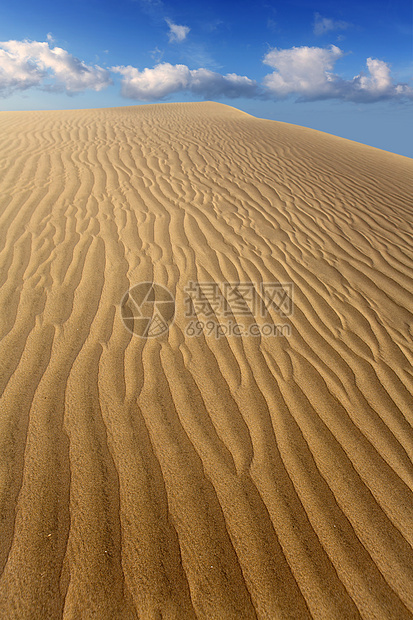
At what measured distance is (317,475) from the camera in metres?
1.87

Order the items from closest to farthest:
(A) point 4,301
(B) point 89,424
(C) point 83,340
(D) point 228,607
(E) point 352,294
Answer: (D) point 228,607, (B) point 89,424, (C) point 83,340, (A) point 4,301, (E) point 352,294

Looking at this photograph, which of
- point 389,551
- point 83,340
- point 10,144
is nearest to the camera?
point 389,551

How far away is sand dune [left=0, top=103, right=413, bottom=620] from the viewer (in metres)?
1.43

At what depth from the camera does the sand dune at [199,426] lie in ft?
4.68

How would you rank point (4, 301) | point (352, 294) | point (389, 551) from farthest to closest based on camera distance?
point (352, 294) → point (4, 301) → point (389, 551)

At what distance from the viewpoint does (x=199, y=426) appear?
2.07 meters

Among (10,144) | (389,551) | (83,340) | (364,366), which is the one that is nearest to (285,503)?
(389,551)

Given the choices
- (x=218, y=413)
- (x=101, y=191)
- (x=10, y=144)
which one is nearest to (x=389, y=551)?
(x=218, y=413)

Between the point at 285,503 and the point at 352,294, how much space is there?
2.34m

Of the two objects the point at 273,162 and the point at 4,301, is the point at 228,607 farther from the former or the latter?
the point at 273,162

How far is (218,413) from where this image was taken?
2166mm

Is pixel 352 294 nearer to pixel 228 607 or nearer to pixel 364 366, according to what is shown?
pixel 364 366

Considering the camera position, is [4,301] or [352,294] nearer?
[4,301]

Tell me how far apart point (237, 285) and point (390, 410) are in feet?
5.77
